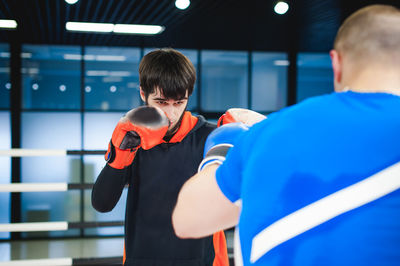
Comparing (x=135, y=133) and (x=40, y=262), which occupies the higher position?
(x=135, y=133)

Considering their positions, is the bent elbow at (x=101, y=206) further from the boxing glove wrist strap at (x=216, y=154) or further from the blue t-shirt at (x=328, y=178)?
the blue t-shirt at (x=328, y=178)

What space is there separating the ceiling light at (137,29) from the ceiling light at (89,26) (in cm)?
9

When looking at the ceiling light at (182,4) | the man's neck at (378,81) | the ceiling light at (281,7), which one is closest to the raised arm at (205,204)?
the man's neck at (378,81)

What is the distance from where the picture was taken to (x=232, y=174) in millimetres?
590

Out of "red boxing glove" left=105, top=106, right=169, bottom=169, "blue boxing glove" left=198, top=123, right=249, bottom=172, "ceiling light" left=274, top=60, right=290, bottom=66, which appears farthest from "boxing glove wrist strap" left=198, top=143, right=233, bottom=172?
"ceiling light" left=274, top=60, right=290, bottom=66

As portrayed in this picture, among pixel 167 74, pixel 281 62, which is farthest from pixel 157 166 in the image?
pixel 281 62

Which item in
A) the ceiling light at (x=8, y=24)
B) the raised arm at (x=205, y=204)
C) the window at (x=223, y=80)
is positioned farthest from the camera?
the window at (x=223, y=80)

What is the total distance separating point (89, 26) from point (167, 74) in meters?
3.58

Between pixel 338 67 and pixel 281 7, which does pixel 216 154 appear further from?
pixel 281 7

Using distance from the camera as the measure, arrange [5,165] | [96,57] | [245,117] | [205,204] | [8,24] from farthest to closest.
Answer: [96,57], [5,165], [8,24], [245,117], [205,204]

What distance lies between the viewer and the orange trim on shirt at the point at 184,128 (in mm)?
1274

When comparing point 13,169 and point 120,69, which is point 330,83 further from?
point 13,169

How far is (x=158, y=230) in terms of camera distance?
3.90ft

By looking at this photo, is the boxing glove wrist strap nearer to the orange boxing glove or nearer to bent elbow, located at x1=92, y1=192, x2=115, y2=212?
the orange boxing glove
